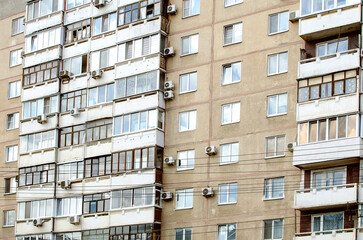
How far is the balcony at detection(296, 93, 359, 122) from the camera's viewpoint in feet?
147

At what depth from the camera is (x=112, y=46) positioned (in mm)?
55969

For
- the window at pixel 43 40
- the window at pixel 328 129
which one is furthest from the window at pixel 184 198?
the window at pixel 43 40

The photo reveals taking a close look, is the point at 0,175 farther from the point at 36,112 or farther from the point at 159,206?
the point at 159,206

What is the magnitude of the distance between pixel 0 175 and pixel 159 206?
47.0 ft

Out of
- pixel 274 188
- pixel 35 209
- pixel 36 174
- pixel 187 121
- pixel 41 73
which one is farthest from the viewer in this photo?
pixel 41 73

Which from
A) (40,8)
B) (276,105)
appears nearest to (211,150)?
(276,105)

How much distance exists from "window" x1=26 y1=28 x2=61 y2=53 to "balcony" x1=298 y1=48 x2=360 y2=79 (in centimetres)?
1869

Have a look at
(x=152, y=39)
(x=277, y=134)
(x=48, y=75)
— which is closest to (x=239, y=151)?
(x=277, y=134)

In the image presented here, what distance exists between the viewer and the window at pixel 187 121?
51375mm

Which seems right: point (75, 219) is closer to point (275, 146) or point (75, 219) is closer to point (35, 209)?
point (35, 209)

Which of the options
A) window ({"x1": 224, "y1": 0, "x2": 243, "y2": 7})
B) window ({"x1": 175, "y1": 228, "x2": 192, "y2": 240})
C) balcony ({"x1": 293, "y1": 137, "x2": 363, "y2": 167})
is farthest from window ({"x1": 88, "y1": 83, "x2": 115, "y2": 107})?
balcony ({"x1": 293, "y1": 137, "x2": 363, "y2": 167})

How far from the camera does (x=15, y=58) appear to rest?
6238 cm

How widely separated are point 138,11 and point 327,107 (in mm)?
14680

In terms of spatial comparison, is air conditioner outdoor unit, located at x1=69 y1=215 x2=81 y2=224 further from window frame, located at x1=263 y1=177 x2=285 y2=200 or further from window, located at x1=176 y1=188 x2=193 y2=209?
window frame, located at x1=263 y1=177 x2=285 y2=200
